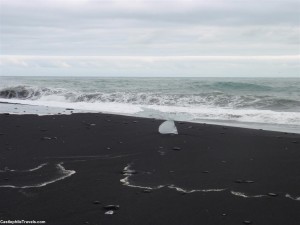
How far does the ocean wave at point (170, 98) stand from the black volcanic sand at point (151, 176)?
10.6 metres

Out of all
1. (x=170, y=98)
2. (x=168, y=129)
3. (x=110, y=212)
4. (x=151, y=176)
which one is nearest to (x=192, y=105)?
(x=170, y=98)

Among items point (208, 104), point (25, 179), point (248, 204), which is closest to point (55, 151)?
point (25, 179)

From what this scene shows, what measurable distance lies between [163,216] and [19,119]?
9.30 meters

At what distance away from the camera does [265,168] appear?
6461 millimetres

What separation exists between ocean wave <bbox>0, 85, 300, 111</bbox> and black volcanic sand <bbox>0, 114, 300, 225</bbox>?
10590mm

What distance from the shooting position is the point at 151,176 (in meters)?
5.98

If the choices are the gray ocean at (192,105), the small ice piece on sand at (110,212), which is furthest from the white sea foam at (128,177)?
the gray ocean at (192,105)

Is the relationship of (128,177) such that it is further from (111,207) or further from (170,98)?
(170,98)

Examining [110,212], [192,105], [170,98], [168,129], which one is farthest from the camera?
[170,98]

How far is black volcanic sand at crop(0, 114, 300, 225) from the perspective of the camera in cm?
442

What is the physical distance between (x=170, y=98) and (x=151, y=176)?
18.1 metres

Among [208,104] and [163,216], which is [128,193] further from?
[208,104]

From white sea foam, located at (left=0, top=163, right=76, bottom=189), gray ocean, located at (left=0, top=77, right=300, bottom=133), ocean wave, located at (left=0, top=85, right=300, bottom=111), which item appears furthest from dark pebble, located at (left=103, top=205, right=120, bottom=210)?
ocean wave, located at (left=0, top=85, right=300, bottom=111)

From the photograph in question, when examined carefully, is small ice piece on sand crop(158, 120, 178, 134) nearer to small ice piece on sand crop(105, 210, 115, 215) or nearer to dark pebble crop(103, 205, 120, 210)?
dark pebble crop(103, 205, 120, 210)
